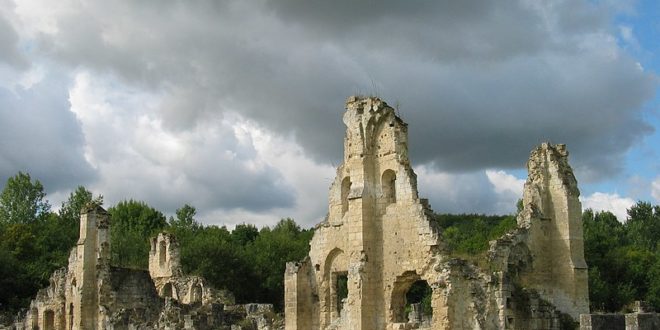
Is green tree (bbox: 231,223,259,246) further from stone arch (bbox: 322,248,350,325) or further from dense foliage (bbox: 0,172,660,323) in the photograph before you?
stone arch (bbox: 322,248,350,325)

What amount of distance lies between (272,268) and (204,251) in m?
4.54

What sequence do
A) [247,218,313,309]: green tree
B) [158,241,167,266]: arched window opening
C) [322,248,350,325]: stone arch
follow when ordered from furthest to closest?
[247,218,313,309]: green tree
[158,241,167,266]: arched window opening
[322,248,350,325]: stone arch

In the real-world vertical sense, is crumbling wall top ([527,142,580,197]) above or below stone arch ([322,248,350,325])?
above

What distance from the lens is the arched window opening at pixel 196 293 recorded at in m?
32.2

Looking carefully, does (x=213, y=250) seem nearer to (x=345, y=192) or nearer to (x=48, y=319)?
(x=48, y=319)

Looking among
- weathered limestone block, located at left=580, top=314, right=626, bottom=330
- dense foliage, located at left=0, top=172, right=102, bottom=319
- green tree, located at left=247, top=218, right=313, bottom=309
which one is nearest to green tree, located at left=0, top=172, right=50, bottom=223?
dense foliage, located at left=0, top=172, right=102, bottom=319

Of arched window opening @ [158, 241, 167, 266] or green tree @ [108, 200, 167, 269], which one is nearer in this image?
arched window opening @ [158, 241, 167, 266]

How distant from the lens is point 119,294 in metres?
32.9

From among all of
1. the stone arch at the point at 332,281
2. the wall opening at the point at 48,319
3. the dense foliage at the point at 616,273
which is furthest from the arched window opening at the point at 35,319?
the dense foliage at the point at 616,273

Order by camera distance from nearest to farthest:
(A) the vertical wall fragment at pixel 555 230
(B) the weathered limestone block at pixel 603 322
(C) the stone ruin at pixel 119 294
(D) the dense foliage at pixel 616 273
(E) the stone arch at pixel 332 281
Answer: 1. (B) the weathered limestone block at pixel 603 322
2. (E) the stone arch at pixel 332 281
3. (A) the vertical wall fragment at pixel 555 230
4. (C) the stone ruin at pixel 119 294
5. (D) the dense foliage at pixel 616 273

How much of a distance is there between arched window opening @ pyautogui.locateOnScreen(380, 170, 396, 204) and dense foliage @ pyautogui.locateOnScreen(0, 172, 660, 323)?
1420 centimetres

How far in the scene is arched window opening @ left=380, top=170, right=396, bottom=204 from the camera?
2330cm

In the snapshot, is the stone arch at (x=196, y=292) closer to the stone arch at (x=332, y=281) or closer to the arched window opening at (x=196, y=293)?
the arched window opening at (x=196, y=293)

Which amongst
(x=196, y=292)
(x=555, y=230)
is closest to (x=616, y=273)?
(x=555, y=230)
